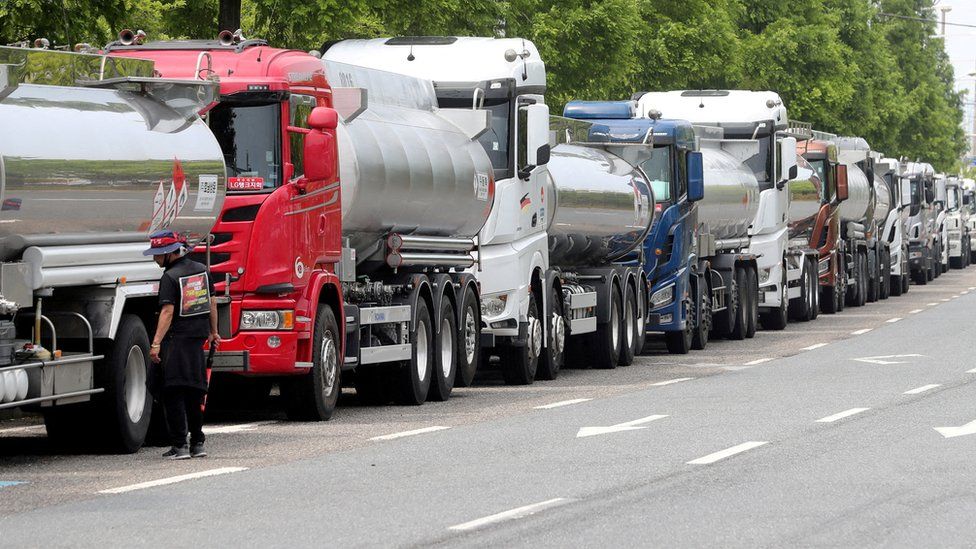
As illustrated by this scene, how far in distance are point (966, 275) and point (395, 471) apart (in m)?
56.6

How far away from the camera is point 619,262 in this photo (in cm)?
2620

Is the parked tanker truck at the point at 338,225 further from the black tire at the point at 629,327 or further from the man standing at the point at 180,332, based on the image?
the black tire at the point at 629,327

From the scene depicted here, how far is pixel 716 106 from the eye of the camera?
108ft

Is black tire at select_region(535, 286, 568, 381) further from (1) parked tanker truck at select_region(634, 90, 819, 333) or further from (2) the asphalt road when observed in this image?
(1) parked tanker truck at select_region(634, 90, 819, 333)

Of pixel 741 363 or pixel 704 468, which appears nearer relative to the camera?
pixel 704 468

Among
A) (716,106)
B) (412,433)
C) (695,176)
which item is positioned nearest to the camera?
(412,433)

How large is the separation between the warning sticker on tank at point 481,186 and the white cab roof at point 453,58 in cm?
125

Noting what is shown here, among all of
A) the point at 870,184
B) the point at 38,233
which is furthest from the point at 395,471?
the point at 870,184

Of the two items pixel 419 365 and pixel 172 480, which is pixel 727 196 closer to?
pixel 419 365

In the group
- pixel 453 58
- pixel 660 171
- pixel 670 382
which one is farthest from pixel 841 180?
pixel 453 58

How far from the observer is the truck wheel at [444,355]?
19.1m

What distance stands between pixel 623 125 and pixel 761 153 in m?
6.93

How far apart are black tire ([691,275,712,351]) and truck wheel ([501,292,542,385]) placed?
6.84m

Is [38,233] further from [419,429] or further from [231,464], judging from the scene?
[419,429]
